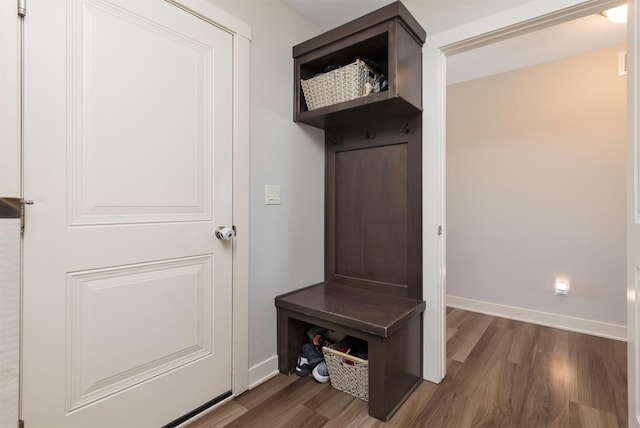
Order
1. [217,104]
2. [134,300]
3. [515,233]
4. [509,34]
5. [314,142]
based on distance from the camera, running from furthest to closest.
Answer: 1. [515,233]
2. [314,142]
3. [509,34]
4. [217,104]
5. [134,300]

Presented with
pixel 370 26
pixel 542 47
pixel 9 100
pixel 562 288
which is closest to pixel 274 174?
pixel 370 26

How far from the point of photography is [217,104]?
151 centimetres

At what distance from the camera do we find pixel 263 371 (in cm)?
179

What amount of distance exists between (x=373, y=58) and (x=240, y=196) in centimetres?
117

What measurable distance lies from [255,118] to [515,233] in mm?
2461

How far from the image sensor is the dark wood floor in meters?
1.48

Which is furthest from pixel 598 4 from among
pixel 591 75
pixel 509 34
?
pixel 591 75

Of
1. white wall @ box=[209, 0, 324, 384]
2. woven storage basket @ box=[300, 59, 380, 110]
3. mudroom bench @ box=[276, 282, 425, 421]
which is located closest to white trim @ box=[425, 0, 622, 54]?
woven storage basket @ box=[300, 59, 380, 110]

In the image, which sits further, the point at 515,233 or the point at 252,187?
the point at 515,233

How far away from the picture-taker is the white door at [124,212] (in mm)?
1062

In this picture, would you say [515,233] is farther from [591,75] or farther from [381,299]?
[381,299]

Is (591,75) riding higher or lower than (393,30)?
higher

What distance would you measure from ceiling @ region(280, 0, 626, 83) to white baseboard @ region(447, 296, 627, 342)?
212 cm

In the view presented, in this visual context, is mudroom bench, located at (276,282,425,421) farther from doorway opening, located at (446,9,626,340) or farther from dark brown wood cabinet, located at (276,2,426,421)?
doorway opening, located at (446,9,626,340)
